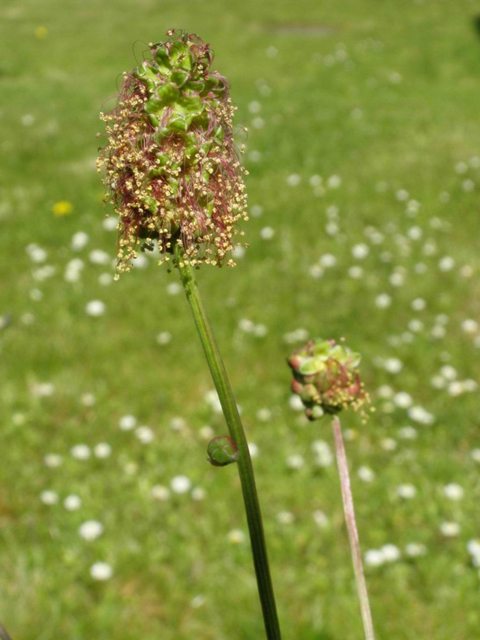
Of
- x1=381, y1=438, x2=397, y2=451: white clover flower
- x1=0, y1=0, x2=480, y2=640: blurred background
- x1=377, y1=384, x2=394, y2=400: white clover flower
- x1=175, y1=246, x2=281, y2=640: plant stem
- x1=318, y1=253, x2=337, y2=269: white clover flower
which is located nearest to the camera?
x1=175, y1=246, x2=281, y2=640: plant stem

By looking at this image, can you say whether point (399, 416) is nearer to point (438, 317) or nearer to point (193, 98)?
point (438, 317)

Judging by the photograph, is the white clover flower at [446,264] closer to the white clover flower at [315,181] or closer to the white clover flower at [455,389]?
the white clover flower at [455,389]

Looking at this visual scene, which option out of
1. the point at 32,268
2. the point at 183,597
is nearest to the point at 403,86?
the point at 32,268

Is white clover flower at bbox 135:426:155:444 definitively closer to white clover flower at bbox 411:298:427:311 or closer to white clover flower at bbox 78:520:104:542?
white clover flower at bbox 78:520:104:542

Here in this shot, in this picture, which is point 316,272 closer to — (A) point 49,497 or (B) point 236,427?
(A) point 49,497

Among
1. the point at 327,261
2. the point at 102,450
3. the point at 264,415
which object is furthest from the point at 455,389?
the point at 102,450

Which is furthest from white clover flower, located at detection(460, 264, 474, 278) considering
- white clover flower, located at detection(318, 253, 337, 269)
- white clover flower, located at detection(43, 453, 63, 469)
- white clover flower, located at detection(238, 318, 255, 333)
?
white clover flower, located at detection(43, 453, 63, 469)
